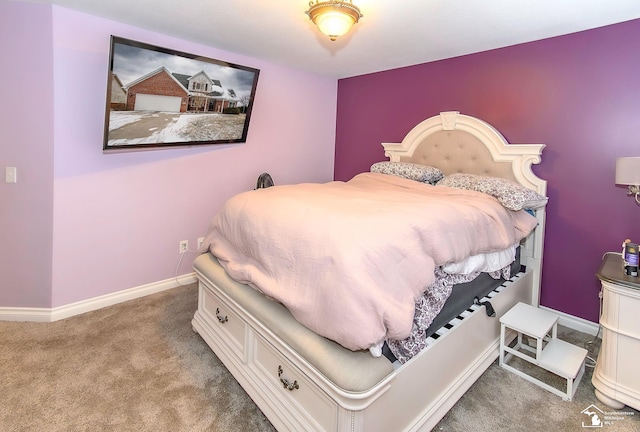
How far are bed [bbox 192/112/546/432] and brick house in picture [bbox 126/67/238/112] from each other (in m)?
1.27

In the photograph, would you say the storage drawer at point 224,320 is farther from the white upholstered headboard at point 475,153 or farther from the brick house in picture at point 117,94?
the white upholstered headboard at point 475,153

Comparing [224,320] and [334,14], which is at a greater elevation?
[334,14]

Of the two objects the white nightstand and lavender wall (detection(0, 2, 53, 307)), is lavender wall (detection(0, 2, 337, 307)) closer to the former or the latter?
lavender wall (detection(0, 2, 53, 307))

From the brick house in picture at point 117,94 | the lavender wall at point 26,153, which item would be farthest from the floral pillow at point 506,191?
the lavender wall at point 26,153

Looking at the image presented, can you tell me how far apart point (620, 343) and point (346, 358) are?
4.82ft

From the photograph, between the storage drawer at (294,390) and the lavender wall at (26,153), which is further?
the lavender wall at (26,153)

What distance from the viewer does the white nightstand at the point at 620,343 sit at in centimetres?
168

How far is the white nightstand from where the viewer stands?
1.68 metres

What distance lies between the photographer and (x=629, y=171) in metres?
1.89

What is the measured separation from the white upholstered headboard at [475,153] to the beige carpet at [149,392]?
3.40 feet

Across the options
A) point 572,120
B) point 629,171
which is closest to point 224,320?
point 629,171

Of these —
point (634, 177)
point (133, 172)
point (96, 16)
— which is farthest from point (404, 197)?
point (96, 16)

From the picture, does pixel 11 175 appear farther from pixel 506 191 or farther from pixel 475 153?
pixel 475 153

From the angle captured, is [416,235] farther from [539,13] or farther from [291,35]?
[291,35]
